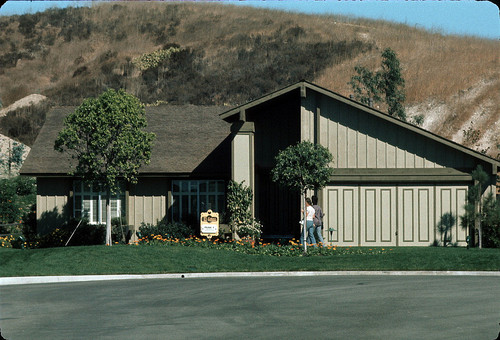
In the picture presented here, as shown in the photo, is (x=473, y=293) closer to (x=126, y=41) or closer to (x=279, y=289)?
→ (x=279, y=289)

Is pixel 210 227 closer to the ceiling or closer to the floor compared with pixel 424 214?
closer to the floor

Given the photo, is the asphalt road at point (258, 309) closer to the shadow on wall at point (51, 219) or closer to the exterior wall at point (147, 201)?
the exterior wall at point (147, 201)

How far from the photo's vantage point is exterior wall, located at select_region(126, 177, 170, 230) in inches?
1228

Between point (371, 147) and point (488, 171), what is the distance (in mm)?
4330

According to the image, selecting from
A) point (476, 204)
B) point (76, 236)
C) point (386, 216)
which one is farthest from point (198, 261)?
point (476, 204)

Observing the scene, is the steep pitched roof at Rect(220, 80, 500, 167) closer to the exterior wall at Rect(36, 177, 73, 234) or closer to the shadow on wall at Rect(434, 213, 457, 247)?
the shadow on wall at Rect(434, 213, 457, 247)

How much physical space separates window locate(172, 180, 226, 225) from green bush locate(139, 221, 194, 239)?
1.09m

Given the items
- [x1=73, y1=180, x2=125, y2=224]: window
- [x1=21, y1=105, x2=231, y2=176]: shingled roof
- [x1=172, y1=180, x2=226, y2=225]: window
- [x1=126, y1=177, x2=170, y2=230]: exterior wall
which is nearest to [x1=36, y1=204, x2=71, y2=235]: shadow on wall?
[x1=73, y1=180, x2=125, y2=224]: window

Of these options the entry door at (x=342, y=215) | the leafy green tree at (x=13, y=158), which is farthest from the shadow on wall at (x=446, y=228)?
the leafy green tree at (x=13, y=158)

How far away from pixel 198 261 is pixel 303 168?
4924 mm

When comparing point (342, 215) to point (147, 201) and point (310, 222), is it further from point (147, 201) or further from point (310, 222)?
point (147, 201)

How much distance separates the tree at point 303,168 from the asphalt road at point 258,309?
6286 millimetres

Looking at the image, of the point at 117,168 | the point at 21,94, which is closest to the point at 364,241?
the point at 117,168

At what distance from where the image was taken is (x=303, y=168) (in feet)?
83.2
